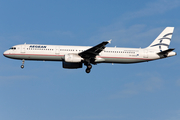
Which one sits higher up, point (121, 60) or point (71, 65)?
point (121, 60)

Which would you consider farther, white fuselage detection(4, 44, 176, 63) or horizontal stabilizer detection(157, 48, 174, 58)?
horizontal stabilizer detection(157, 48, 174, 58)

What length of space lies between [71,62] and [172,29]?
19932 millimetres

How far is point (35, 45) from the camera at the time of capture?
2029 inches

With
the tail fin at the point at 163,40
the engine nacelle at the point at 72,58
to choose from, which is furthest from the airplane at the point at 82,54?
the tail fin at the point at 163,40

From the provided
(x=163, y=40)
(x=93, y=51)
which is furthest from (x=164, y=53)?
(x=93, y=51)

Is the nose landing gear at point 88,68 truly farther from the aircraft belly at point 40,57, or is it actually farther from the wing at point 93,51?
the aircraft belly at point 40,57

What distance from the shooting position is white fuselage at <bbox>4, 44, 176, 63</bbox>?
50781 mm

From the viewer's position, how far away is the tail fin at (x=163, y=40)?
56.0 metres

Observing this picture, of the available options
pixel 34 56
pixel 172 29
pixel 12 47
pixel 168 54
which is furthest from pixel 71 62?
pixel 172 29

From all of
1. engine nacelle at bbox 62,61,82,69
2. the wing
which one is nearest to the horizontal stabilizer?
the wing

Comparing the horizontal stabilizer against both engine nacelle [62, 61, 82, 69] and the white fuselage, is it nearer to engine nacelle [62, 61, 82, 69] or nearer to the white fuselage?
the white fuselage

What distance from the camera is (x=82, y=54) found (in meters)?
50.5

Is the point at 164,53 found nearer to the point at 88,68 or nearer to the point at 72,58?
the point at 88,68

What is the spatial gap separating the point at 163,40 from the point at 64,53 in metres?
17.9
